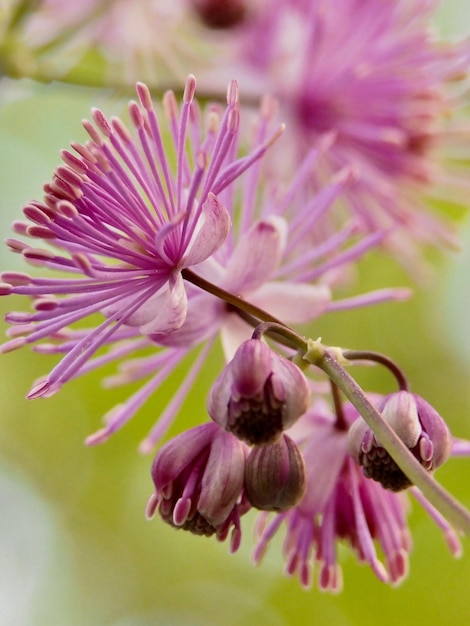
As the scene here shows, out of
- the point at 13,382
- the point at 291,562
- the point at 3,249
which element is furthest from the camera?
the point at 13,382

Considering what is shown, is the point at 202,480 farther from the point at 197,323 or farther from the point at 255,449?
the point at 197,323

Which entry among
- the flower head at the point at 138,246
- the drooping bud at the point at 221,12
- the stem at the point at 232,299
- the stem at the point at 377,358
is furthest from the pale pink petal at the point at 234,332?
the drooping bud at the point at 221,12

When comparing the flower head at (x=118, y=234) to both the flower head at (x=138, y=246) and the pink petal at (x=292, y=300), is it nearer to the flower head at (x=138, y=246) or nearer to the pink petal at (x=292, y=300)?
the flower head at (x=138, y=246)

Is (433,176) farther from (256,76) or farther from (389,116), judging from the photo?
(256,76)

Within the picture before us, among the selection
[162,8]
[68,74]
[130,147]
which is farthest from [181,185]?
[162,8]

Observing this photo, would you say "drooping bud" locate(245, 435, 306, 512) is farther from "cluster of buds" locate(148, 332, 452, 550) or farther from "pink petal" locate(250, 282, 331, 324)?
"pink petal" locate(250, 282, 331, 324)
